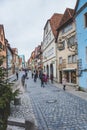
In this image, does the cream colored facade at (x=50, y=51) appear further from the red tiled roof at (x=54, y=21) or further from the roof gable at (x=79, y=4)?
the roof gable at (x=79, y=4)

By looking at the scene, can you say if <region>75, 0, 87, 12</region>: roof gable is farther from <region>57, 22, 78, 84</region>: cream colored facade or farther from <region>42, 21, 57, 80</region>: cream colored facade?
<region>42, 21, 57, 80</region>: cream colored facade

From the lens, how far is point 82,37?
25000 millimetres

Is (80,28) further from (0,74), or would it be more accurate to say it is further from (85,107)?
(0,74)

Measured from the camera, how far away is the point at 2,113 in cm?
937

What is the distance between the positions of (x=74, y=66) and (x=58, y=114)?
58.4 feet

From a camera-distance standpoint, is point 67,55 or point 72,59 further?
point 67,55

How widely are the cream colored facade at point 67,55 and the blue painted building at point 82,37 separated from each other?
310 cm

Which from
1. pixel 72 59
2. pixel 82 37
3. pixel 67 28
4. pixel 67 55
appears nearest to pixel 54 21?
pixel 67 28

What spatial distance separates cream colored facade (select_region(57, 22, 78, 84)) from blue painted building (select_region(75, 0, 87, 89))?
Result: 3.10m

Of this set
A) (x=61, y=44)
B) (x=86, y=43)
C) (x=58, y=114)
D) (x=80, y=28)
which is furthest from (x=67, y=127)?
(x=61, y=44)

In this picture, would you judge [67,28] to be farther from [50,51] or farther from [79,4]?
[50,51]

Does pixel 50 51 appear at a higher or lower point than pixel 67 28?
lower

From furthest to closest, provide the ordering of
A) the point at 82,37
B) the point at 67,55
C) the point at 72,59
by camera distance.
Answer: the point at 67,55, the point at 72,59, the point at 82,37

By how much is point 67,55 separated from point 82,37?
828 cm
